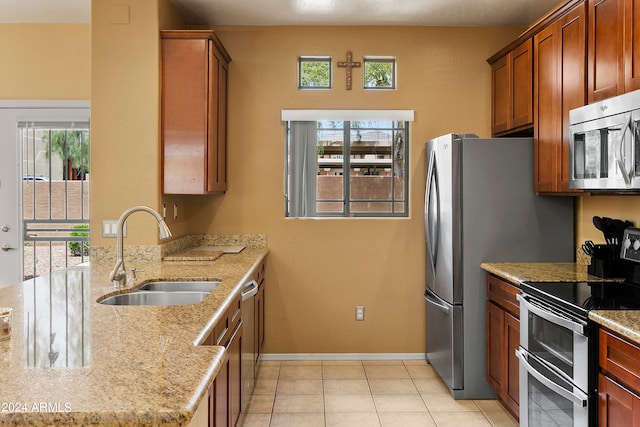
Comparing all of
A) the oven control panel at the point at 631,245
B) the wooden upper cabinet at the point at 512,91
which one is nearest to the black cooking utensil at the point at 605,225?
the oven control panel at the point at 631,245

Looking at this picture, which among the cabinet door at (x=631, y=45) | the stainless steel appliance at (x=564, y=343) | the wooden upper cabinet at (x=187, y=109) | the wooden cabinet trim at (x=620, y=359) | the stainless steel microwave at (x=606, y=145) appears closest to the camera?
the wooden cabinet trim at (x=620, y=359)

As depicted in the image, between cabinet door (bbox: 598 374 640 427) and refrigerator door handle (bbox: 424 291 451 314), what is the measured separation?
4.94 feet

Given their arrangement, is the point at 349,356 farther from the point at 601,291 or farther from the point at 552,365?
the point at 601,291

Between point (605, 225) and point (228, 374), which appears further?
point (605, 225)

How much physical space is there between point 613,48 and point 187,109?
8.55 feet

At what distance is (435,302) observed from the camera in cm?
374

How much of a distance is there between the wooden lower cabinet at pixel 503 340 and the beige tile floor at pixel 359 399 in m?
0.21

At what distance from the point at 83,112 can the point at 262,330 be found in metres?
2.35

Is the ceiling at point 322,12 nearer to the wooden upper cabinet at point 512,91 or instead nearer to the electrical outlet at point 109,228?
the wooden upper cabinet at point 512,91

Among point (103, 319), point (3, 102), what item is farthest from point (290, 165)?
point (103, 319)

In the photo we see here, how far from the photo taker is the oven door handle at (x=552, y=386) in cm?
202

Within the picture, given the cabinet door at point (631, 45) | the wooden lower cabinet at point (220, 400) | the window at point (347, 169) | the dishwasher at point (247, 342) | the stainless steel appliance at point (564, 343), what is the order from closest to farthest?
the wooden lower cabinet at point (220, 400)
the stainless steel appliance at point (564, 343)
the cabinet door at point (631, 45)
the dishwasher at point (247, 342)
the window at point (347, 169)

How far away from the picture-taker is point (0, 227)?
4.05 metres

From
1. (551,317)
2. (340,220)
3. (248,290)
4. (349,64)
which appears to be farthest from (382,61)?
(551,317)
